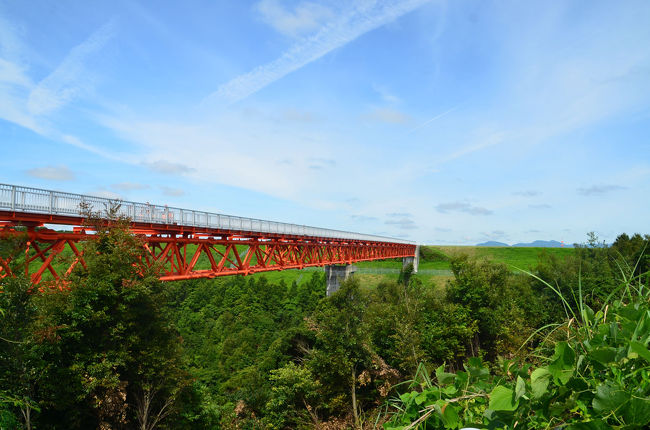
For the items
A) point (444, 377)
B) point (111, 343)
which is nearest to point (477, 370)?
point (444, 377)

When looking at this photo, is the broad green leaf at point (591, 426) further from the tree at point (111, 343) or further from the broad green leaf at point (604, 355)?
the tree at point (111, 343)

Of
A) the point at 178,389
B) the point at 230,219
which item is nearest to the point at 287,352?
the point at 230,219

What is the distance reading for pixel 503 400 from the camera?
1.54 meters

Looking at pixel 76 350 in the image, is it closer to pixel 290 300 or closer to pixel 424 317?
pixel 424 317

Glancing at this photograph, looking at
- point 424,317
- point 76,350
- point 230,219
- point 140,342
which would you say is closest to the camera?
Result: point 76,350

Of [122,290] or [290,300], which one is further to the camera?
[290,300]

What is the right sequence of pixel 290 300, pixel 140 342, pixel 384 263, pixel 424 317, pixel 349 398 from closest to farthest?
pixel 140 342
pixel 349 398
pixel 424 317
pixel 290 300
pixel 384 263

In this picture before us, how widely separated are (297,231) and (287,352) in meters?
13.8

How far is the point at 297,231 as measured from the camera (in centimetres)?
3894

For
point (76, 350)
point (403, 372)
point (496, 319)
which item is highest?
point (76, 350)

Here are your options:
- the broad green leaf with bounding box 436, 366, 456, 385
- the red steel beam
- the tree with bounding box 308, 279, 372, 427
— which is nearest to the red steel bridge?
the red steel beam

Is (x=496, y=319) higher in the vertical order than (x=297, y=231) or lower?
lower

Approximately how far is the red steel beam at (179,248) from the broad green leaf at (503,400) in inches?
725

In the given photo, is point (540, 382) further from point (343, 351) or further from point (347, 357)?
point (347, 357)
